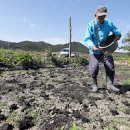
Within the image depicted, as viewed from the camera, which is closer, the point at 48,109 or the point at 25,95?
the point at 48,109

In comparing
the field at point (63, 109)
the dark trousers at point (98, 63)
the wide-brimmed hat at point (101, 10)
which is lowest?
the field at point (63, 109)

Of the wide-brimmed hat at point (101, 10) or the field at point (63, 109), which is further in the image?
the wide-brimmed hat at point (101, 10)

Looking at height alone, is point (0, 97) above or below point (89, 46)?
below

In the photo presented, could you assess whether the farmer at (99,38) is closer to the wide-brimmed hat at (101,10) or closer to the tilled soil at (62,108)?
the wide-brimmed hat at (101,10)

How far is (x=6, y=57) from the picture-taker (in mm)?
13414

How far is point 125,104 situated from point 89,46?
5.37ft

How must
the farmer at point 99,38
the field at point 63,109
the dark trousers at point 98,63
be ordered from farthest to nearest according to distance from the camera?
the dark trousers at point 98,63 < the farmer at point 99,38 < the field at point 63,109

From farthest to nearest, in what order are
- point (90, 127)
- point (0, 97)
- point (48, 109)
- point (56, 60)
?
1. point (56, 60)
2. point (0, 97)
3. point (48, 109)
4. point (90, 127)

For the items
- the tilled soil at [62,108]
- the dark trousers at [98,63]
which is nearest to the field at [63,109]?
the tilled soil at [62,108]

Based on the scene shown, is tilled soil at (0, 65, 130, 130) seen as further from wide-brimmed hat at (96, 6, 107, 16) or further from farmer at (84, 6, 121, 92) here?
wide-brimmed hat at (96, 6, 107, 16)

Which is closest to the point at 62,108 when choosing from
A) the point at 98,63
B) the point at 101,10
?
the point at 98,63

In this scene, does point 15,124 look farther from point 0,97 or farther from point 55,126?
point 0,97

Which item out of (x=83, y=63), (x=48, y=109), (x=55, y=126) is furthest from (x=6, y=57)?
(x=55, y=126)

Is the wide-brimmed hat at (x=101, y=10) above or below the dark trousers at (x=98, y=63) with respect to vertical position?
above
